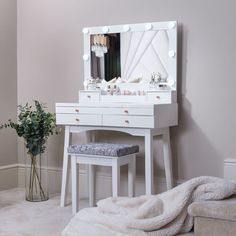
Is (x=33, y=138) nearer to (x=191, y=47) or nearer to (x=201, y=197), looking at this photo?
(x=191, y=47)

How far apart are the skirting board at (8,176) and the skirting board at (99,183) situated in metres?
0.06

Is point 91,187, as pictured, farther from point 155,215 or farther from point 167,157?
point 155,215

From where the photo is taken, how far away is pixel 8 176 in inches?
179

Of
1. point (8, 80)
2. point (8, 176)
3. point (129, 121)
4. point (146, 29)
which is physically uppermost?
point (146, 29)

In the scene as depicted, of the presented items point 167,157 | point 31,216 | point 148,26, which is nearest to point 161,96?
point 167,157

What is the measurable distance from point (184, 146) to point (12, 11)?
86.4 inches

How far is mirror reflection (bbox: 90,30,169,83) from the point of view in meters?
3.75

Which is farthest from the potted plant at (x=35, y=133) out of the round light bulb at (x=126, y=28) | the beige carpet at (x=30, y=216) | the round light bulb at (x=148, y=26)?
the round light bulb at (x=148, y=26)

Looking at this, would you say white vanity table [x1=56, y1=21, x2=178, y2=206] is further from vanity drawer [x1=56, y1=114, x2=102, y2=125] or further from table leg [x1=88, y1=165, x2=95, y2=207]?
table leg [x1=88, y1=165, x2=95, y2=207]

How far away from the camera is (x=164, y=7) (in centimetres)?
381

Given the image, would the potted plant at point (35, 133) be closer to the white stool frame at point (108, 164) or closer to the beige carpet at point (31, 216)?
the beige carpet at point (31, 216)

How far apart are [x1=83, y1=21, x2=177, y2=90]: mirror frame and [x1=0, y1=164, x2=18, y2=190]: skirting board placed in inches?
48.8

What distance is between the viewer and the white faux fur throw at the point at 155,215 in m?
1.93

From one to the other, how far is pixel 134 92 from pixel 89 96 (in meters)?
0.42
